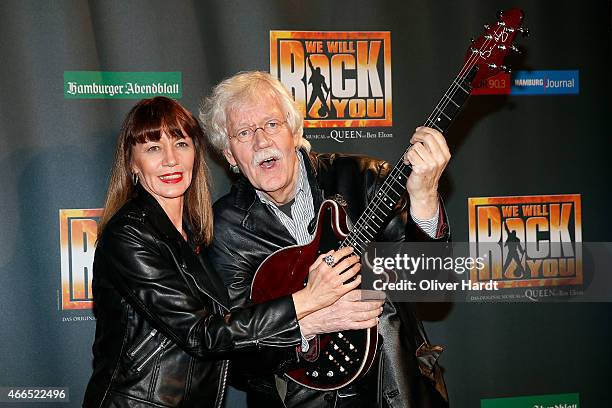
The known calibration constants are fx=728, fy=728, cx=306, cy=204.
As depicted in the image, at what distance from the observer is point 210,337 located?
6.70 ft

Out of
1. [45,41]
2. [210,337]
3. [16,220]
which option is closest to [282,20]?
[45,41]

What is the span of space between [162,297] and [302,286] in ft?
1.46

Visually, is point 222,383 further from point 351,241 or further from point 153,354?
point 351,241

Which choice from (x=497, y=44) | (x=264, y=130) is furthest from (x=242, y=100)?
(x=497, y=44)

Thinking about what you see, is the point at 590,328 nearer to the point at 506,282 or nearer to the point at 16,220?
the point at 506,282

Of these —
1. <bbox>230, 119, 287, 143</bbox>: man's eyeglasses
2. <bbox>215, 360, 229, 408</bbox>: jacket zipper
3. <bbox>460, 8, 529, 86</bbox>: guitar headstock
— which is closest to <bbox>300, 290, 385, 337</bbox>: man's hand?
<bbox>215, 360, 229, 408</bbox>: jacket zipper

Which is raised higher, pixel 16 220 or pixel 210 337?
pixel 16 220

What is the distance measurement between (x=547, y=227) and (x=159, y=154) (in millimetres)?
2197

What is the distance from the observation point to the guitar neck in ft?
7.02

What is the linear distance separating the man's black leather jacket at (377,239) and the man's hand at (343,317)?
6.0 inches

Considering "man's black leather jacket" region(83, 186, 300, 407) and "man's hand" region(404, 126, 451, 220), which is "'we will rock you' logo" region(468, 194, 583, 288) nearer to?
"man's hand" region(404, 126, 451, 220)

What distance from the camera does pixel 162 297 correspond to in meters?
2.06

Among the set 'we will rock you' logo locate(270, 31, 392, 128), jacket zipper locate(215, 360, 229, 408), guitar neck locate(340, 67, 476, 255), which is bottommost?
jacket zipper locate(215, 360, 229, 408)

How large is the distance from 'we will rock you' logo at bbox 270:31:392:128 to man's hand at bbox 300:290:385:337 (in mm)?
1435
